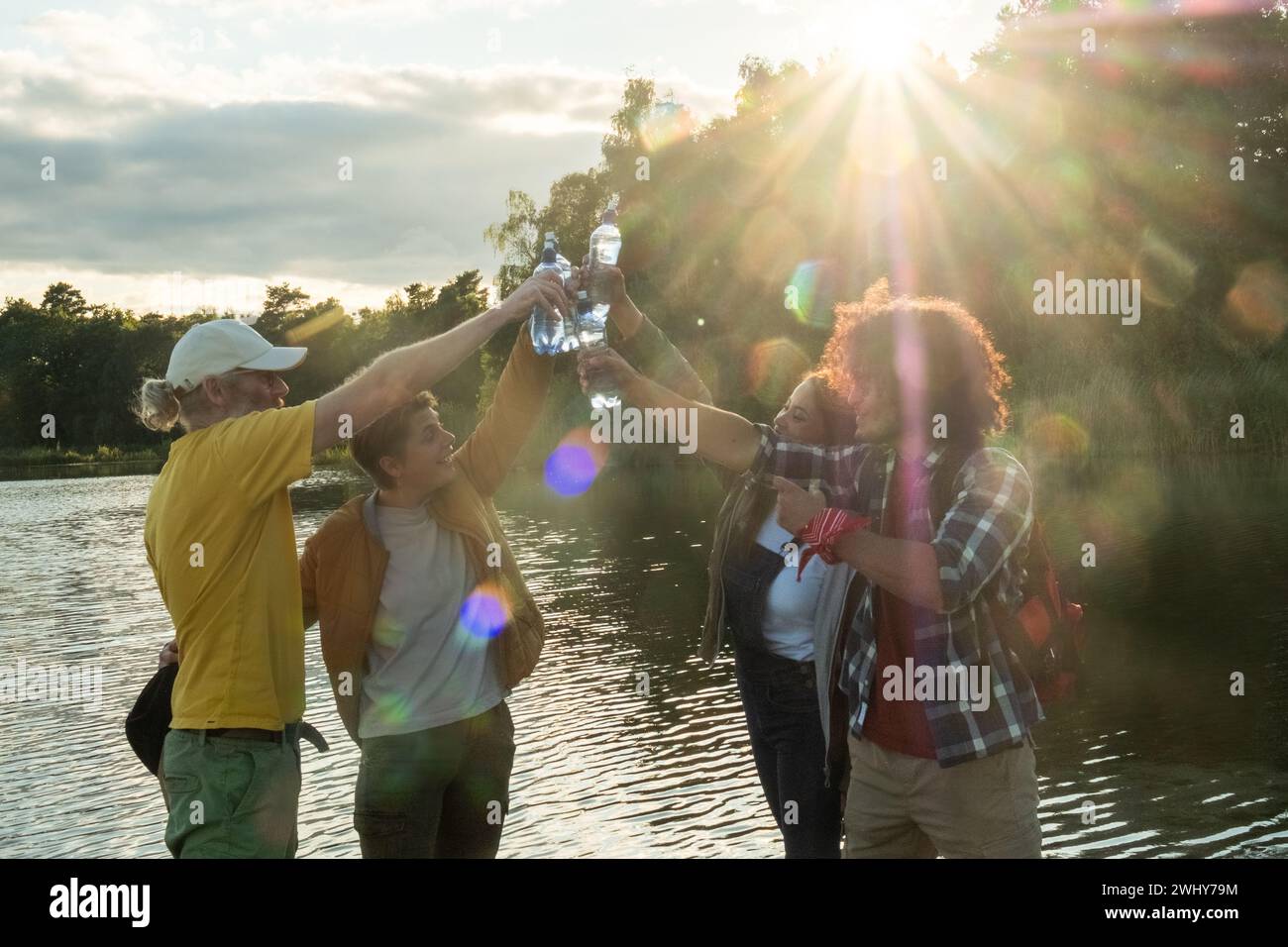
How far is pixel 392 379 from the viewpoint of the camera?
3.09 metres

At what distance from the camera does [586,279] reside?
Answer: 13.2ft

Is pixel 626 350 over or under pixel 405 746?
over

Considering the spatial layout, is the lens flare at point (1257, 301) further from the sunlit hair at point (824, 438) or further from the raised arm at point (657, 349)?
the sunlit hair at point (824, 438)

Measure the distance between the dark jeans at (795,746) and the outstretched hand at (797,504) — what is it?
1.03 metres

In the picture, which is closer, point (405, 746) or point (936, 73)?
point (405, 746)

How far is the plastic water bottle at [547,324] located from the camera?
3.67m

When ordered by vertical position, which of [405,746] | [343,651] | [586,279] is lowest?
[405,746]

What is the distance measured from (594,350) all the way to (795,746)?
1340 millimetres

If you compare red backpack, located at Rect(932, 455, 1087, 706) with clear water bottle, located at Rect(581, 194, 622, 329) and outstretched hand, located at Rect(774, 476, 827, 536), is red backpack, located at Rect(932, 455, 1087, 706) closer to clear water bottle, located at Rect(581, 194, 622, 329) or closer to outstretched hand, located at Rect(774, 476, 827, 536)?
outstretched hand, located at Rect(774, 476, 827, 536)

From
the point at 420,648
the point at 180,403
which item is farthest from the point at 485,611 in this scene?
the point at 180,403

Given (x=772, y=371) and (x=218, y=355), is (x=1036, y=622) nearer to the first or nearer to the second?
(x=218, y=355)

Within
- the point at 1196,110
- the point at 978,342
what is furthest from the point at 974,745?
the point at 1196,110

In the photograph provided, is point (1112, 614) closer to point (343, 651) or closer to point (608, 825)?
point (608, 825)
